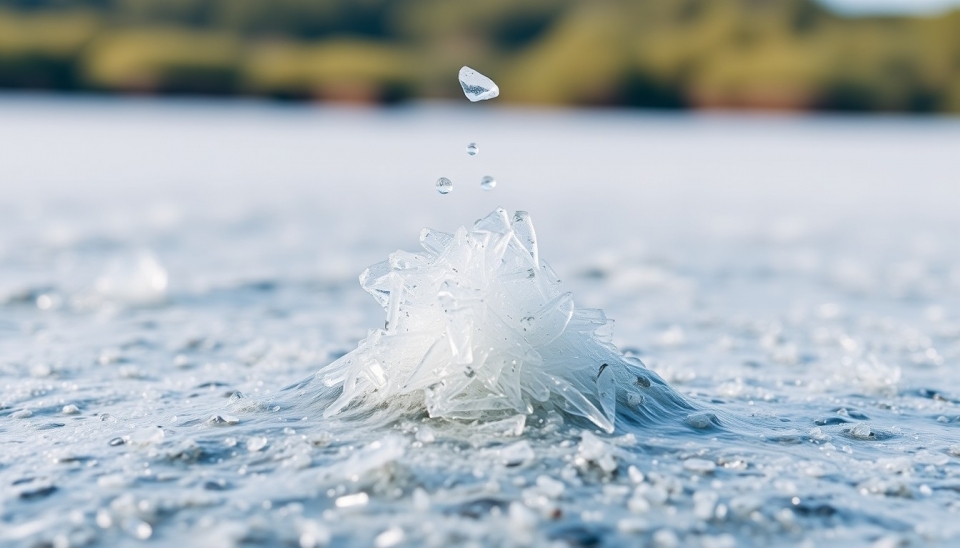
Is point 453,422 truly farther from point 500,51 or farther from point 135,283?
point 500,51

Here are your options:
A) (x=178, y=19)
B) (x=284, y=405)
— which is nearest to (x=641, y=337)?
(x=284, y=405)

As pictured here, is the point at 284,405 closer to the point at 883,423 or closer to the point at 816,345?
the point at 883,423

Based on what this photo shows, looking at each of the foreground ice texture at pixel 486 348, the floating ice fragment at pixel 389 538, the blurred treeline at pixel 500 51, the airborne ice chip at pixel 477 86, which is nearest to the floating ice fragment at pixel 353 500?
the floating ice fragment at pixel 389 538

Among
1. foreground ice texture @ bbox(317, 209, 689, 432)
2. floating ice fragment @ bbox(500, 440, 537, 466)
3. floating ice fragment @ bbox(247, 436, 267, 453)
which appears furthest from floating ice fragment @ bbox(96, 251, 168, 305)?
floating ice fragment @ bbox(500, 440, 537, 466)

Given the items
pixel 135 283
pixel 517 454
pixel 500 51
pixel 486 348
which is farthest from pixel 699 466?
pixel 500 51

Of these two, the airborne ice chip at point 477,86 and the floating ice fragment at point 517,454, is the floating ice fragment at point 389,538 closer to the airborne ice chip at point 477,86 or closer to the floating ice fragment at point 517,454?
the floating ice fragment at point 517,454
